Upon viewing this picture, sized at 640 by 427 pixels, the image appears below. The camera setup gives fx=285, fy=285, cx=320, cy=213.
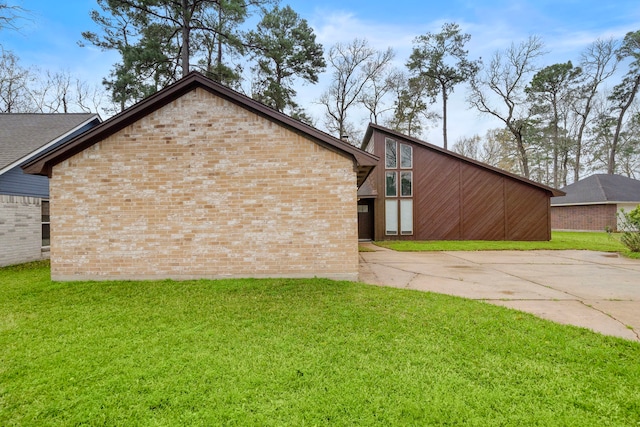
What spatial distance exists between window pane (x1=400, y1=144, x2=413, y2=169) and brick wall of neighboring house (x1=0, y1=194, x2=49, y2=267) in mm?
15366

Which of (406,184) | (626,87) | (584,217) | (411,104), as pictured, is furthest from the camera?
(626,87)

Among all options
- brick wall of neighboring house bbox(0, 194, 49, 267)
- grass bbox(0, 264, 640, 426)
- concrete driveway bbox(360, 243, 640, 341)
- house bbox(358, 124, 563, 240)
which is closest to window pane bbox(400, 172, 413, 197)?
house bbox(358, 124, 563, 240)

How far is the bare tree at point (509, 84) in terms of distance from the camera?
22.5 m

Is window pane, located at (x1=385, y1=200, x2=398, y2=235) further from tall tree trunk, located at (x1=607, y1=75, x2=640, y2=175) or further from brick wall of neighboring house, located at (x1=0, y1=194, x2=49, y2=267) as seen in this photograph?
tall tree trunk, located at (x1=607, y1=75, x2=640, y2=175)

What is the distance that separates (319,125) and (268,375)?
22968 millimetres

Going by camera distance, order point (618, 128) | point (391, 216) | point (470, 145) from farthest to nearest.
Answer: point (470, 145), point (618, 128), point (391, 216)

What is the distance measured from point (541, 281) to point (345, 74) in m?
22.0

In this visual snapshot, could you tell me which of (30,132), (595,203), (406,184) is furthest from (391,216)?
(595,203)

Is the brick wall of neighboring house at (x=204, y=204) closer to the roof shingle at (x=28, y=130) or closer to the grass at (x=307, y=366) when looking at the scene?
the grass at (x=307, y=366)

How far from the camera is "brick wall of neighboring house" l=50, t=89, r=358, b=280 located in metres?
6.14

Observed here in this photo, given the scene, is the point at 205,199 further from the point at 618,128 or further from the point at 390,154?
the point at 618,128

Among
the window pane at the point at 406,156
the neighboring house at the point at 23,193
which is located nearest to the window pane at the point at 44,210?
the neighboring house at the point at 23,193

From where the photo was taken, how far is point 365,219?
1630 centimetres

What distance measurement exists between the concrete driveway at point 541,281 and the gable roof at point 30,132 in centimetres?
1149
